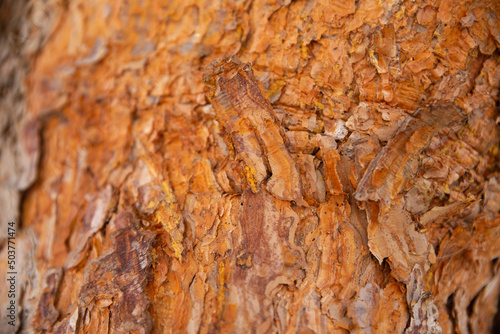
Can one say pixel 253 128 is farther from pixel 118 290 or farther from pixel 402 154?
pixel 118 290

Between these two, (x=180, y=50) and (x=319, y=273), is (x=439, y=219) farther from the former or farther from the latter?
(x=180, y=50)

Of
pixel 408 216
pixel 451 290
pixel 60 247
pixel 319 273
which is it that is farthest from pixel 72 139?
pixel 451 290

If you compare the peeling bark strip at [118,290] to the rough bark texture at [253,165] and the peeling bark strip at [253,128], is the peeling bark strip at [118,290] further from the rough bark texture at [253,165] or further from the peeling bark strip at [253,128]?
the peeling bark strip at [253,128]

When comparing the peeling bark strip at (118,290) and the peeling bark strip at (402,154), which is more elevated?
the peeling bark strip at (402,154)

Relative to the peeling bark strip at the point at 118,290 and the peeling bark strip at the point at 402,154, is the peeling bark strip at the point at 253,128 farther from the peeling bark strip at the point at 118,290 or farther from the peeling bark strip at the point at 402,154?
the peeling bark strip at the point at 118,290

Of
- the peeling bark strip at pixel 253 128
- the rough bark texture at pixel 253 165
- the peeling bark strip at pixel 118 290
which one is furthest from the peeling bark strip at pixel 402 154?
the peeling bark strip at pixel 118 290

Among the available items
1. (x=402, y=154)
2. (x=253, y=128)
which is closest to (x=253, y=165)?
(x=253, y=128)

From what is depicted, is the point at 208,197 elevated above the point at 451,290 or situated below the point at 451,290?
above

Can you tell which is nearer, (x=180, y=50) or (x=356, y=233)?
(x=356, y=233)

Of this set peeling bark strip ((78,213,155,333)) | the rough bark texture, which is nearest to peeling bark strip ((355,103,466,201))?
the rough bark texture
